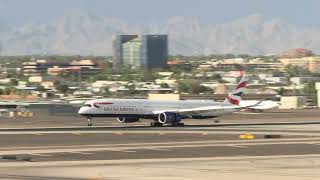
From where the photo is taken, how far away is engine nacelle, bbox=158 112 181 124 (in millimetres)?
88312

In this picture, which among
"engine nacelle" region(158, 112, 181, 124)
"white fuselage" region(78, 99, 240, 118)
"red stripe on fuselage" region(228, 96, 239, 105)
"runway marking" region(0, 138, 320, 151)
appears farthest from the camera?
"red stripe on fuselage" region(228, 96, 239, 105)

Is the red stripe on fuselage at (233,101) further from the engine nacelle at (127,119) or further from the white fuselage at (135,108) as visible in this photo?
the engine nacelle at (127,119)

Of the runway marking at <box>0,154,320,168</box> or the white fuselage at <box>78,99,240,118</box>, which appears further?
the white fuselage at <box>78,99,240,118</box>

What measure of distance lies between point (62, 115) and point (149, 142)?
6385cm

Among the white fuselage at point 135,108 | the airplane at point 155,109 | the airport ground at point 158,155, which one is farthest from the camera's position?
the airplane at point 155,109

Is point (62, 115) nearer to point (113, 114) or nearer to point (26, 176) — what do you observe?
point (113, 114)

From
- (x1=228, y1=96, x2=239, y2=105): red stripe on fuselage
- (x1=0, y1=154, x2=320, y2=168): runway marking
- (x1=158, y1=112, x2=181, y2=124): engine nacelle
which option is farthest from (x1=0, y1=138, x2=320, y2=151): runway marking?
(x1=228, y1=96, x2=239, y2=105): red stripe on fuselage

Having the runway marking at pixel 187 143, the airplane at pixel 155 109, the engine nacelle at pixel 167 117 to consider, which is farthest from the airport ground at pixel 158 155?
the engine nacelle at pixel 167 117

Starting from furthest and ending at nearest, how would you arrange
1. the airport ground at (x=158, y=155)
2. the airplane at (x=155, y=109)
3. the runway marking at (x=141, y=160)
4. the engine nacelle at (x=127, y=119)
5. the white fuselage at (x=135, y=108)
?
the engine nacelle at (x=127, y=119), the airplane at (x=155, y=109), the white fuselage at (x=135, y=108), the runway marking at (x=141, y=160), the airport ground at (x=158, y=155)

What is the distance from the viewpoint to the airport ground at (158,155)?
37.0 meters

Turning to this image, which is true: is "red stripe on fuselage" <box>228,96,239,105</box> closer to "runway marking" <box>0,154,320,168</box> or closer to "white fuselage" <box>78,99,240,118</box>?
"white fuselage" <box>78,99,240,118</box>

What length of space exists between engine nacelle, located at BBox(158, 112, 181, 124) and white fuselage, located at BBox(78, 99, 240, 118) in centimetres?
85

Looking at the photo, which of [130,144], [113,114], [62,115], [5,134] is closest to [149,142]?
[130,144]

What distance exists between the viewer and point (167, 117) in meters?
88.3
